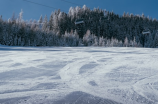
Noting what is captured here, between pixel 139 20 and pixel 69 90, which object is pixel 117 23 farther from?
pixel 69 90

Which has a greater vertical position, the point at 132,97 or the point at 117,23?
the point at 117,23

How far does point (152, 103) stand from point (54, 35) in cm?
4791

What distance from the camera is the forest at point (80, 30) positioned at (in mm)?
39094

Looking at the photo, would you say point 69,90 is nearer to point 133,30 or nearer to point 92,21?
point 92,21

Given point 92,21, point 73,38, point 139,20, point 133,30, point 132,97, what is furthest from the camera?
point 139,20

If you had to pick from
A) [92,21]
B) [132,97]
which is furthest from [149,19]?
[132,97]

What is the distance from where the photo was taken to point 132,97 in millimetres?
2213

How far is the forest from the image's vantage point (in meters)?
39.1

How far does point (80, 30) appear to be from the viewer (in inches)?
3169

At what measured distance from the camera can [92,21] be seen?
3706 inches

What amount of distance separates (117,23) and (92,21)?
93.9ft

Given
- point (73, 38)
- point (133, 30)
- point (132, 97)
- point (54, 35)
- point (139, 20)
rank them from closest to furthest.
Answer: point (132, 97), point (54, 35), point (73, 38), point (133, 30), point (139, 20)

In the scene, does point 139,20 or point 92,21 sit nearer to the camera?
point 92,21

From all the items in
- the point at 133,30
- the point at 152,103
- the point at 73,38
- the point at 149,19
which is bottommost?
the point at 152,103
